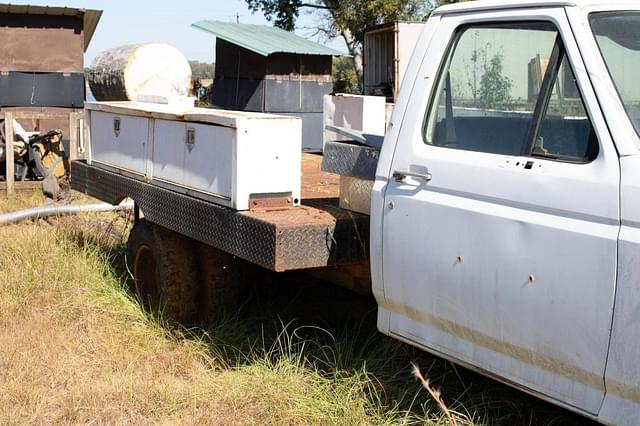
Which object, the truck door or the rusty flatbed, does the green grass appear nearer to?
the truck door

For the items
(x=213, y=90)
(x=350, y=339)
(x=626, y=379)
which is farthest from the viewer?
(x=213, y=90)

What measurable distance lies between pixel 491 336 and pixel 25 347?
3.25 meters

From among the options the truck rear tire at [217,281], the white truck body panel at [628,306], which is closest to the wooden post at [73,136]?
the truck rear tire at [217,281]

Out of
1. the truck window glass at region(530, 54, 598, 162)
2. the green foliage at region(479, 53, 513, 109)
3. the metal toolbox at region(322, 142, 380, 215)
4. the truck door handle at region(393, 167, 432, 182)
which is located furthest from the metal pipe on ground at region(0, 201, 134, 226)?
the truck window glass at region(530, 54, 598, 162)

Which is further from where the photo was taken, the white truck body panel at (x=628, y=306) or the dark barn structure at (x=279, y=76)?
the dark barn structure at (x=279, y=76)

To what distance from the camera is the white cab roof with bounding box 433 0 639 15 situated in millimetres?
3416

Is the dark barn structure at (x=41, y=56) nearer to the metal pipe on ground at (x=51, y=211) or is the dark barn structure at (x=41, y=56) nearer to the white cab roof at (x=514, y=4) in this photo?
the metal pipe on ground at (x=51, y=211)

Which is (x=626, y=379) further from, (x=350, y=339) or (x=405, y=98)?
(x=350, y=339)

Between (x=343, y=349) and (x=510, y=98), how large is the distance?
1.94 metres

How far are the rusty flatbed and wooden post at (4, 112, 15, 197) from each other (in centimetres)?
Answer: 688

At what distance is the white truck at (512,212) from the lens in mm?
3129

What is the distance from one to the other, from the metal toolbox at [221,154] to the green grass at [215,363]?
36.8 inches

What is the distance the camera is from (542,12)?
3.51 m

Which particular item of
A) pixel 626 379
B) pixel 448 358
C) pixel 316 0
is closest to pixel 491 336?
pixel 448 358
